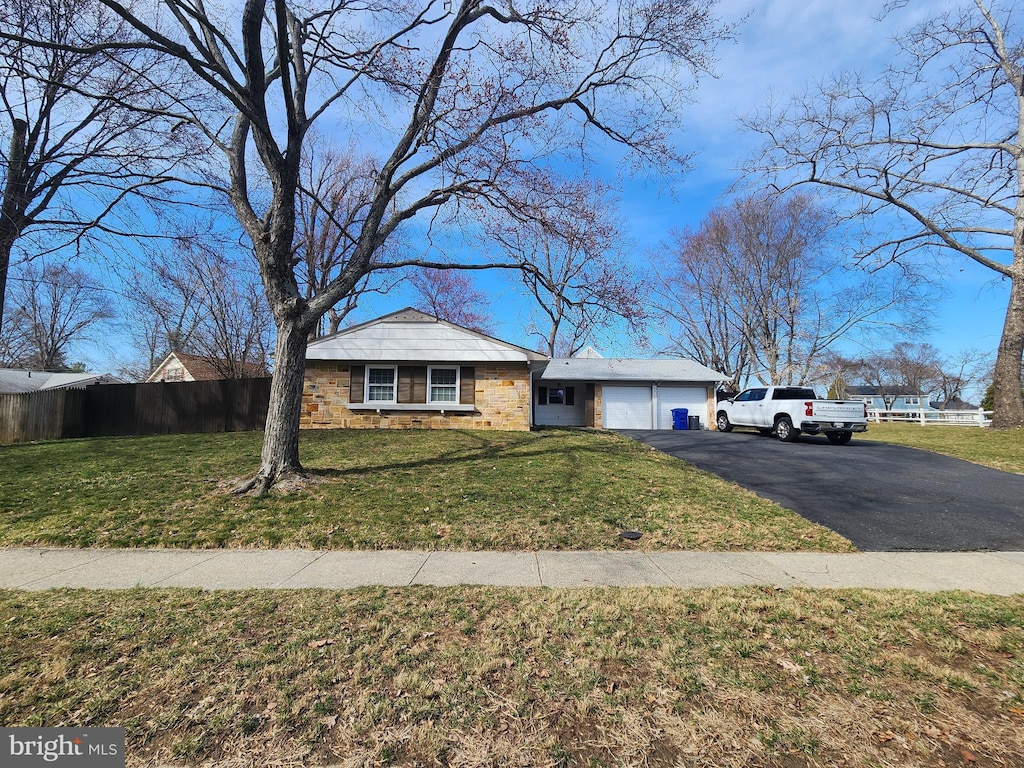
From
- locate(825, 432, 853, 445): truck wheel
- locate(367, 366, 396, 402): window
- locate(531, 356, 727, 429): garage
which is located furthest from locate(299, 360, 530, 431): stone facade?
locate(825, 432, 853, 445): truck wheel

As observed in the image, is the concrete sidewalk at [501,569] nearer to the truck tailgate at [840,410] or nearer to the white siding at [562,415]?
the truck tailgate at [840,410]

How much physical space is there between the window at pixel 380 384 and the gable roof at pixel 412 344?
19.5 inches

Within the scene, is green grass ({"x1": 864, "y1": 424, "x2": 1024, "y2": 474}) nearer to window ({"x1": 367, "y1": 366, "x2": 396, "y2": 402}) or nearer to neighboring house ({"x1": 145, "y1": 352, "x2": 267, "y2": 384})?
window ({"x1": 367, "y1": 366, "x2": 396, "y2": 402})

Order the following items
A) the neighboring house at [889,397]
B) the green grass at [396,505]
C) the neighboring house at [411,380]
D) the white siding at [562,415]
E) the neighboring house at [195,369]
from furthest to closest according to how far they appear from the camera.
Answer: the neighboring house at [889,397], the neighboring house at [195,369], the white siding at [562,415], the neighboring house at [411,380], the green grass at [396,505]

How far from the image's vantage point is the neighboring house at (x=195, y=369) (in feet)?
79.6

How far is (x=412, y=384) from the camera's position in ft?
52.1

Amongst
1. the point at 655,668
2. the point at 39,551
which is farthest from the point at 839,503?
the point at 39,551

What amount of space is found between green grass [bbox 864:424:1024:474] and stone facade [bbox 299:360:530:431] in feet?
38.6

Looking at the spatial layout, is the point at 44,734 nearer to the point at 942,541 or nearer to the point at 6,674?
the point at 6,674

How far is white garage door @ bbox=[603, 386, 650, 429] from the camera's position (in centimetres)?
2170

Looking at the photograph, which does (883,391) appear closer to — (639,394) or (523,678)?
(639,394)

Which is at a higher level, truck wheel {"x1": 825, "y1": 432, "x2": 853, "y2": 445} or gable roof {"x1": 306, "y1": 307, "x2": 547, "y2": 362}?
gable roof {"x1": 306, "y1": 307, "x2": 547, "y2": 362}

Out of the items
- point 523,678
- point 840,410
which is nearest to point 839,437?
point 840,410

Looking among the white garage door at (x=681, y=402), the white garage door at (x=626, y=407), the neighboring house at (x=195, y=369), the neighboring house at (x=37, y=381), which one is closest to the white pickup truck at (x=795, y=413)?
the white garage door at (x=681, y=402)
